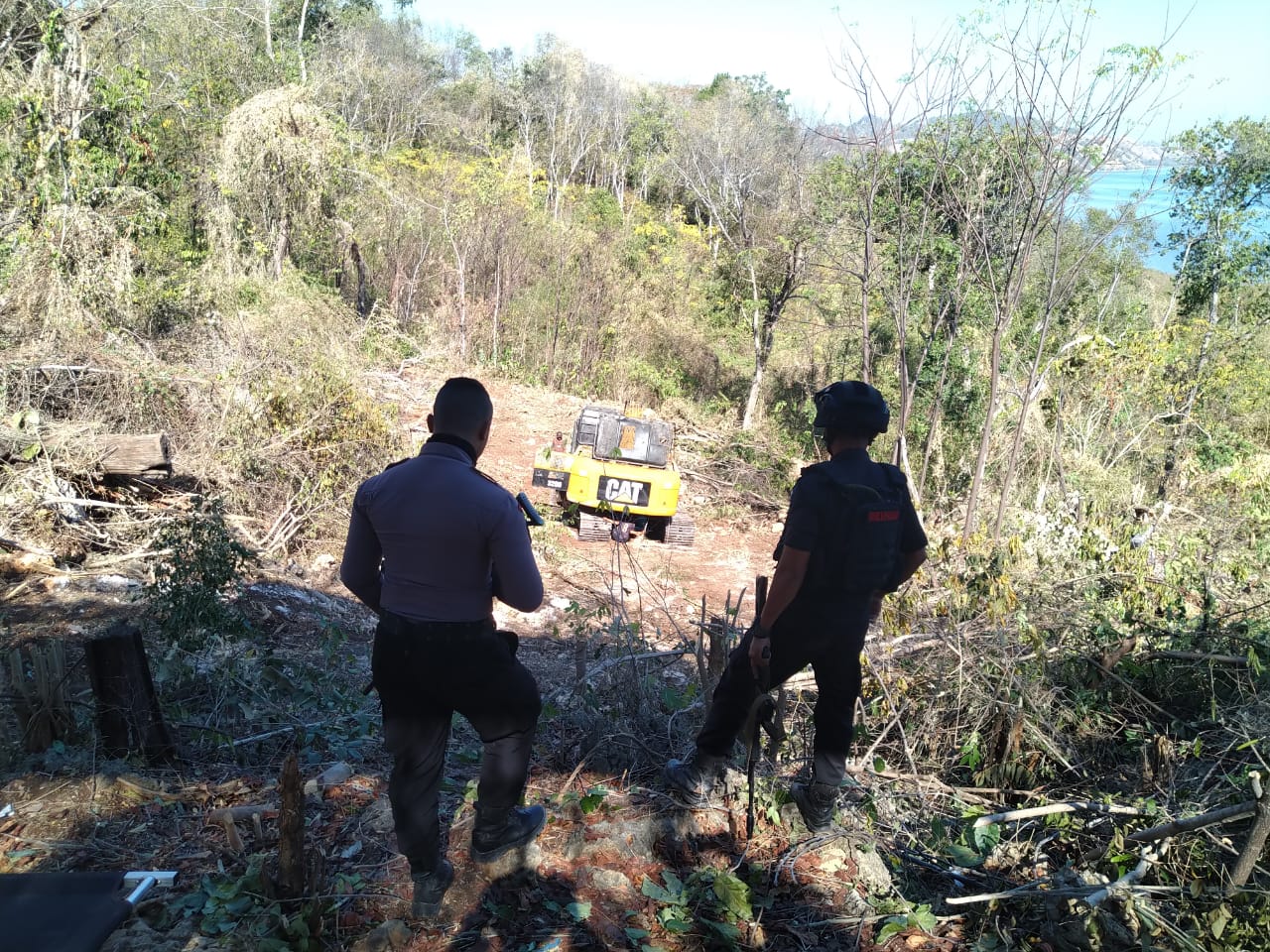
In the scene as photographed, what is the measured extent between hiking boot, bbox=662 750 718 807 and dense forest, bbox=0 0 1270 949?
3.67ft

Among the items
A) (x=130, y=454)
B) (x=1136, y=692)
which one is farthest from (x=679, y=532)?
(x=1136, y=692)

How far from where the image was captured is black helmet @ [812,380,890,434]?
272cm

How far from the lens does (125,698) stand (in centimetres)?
312

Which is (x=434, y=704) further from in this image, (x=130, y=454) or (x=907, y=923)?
(x=130, y=454)

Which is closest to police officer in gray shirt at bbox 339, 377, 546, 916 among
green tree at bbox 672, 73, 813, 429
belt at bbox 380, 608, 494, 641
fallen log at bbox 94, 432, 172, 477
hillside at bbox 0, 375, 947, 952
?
belt at bbox 380, 608, 494, 641

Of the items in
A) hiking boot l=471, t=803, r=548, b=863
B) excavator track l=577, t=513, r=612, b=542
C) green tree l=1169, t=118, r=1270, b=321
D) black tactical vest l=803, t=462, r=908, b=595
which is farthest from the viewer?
green tree l=1169, t=118, r=1270, b=321

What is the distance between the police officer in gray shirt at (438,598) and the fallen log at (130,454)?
5401 millimetres

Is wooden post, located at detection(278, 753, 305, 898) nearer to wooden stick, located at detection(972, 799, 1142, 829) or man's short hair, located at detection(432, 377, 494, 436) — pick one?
man's short hair, located at detection(432, 377, 494, 436)

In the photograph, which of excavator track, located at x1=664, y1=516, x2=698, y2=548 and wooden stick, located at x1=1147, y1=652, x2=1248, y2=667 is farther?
excavator track, located at x1=664, y1=516, x2=698, y2=548

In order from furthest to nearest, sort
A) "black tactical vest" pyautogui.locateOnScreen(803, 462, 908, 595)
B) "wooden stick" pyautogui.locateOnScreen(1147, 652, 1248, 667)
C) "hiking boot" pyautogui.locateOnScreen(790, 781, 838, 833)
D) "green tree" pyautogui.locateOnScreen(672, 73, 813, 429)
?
1. "green tree" pyautogui.locateOnScreen(672, 73, 813, 429)
2. "wooden stick" pyautogui.locateOnScreen(1147, 652, 1248, 667)
3. "hiking boot" pyautogui.locateOnScreen(790, 781, 838, 833)
4. "black tactical vest" pyautogui.locateOnScreen(803, 462, 908, 595)

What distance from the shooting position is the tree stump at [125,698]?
3.07 metres

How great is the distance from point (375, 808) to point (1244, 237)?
20509mm

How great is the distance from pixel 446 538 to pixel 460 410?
1.17 feet

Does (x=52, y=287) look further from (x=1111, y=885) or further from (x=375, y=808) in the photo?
(x=1111, y=885)
